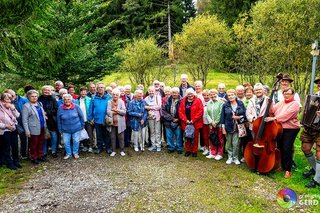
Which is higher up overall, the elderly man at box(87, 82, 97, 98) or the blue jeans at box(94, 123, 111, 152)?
the elderly man at box(87, 82, 97, 98)

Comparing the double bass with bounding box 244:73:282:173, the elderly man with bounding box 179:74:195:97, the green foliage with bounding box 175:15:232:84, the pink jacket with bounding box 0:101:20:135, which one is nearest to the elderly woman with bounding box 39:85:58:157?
the pink jacket with bounding box 0:101:20:135

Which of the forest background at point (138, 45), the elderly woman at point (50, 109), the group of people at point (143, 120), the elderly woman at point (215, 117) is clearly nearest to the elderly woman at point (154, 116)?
the group of people at point (143, 120)

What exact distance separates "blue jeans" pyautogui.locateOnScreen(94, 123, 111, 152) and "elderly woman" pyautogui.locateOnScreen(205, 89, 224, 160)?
270 centimetres

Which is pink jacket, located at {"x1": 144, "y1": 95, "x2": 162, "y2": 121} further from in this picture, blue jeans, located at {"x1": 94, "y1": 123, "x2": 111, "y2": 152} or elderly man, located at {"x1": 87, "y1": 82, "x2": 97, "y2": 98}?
elderly man, located at {"x1": 87, "y1": 82, "x2": 97, "y2": 98}

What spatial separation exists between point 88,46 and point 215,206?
32.5 ft

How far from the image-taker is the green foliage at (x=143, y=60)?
19344 millimetres

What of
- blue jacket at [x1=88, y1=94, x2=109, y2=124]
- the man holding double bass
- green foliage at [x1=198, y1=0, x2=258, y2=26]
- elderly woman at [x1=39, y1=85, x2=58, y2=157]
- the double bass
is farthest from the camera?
green foliage at [x1=198, y1=0, x2=258, y2=26]

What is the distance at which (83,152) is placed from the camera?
764 cm

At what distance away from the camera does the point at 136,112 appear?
7.36 meters

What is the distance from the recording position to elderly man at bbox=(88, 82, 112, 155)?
7242 millimetres

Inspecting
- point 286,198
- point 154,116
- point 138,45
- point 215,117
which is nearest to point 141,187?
point 154,116

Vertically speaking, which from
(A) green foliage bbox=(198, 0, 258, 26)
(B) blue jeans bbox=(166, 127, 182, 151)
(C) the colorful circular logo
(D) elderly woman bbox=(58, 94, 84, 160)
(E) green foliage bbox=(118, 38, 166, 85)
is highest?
(A) green foliage bbox=(198, 0, 258, 26)

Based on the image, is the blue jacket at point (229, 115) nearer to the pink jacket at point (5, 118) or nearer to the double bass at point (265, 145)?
the double bass at point (265, 145)

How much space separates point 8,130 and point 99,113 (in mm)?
2112
